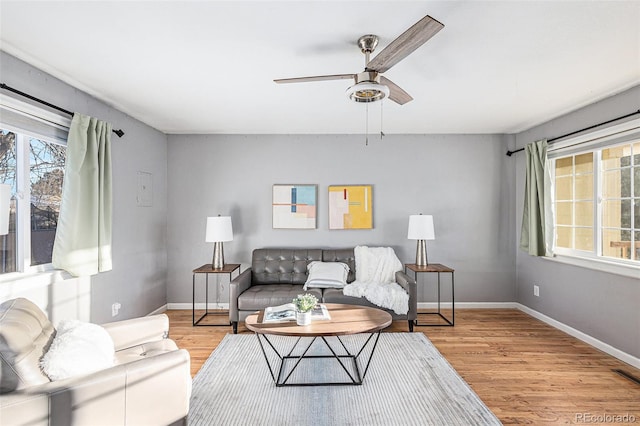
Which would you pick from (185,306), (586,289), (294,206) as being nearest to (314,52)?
(294,206)

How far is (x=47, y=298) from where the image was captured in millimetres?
2613

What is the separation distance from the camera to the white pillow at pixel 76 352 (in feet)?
5.02

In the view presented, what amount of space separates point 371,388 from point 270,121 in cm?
307

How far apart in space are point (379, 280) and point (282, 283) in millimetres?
1242

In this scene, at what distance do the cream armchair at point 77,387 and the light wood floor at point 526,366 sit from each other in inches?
47.6

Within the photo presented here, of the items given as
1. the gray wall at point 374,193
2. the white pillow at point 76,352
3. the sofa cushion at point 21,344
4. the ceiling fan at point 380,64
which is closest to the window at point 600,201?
the gray wall at point 374,193

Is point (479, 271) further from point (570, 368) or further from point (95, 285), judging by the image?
point (95, 285)

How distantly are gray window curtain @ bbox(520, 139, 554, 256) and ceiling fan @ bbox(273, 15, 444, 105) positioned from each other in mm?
2474

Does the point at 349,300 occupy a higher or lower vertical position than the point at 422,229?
lower

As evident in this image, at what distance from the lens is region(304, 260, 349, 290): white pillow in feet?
12.8

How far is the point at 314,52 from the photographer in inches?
91.4

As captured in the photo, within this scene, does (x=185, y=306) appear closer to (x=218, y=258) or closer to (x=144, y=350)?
(x=218, y=258)

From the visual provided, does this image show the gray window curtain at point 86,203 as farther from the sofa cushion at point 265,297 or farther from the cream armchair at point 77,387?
the sofa cushion at point 265,297

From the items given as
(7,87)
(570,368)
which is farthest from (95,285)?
(570,368)
